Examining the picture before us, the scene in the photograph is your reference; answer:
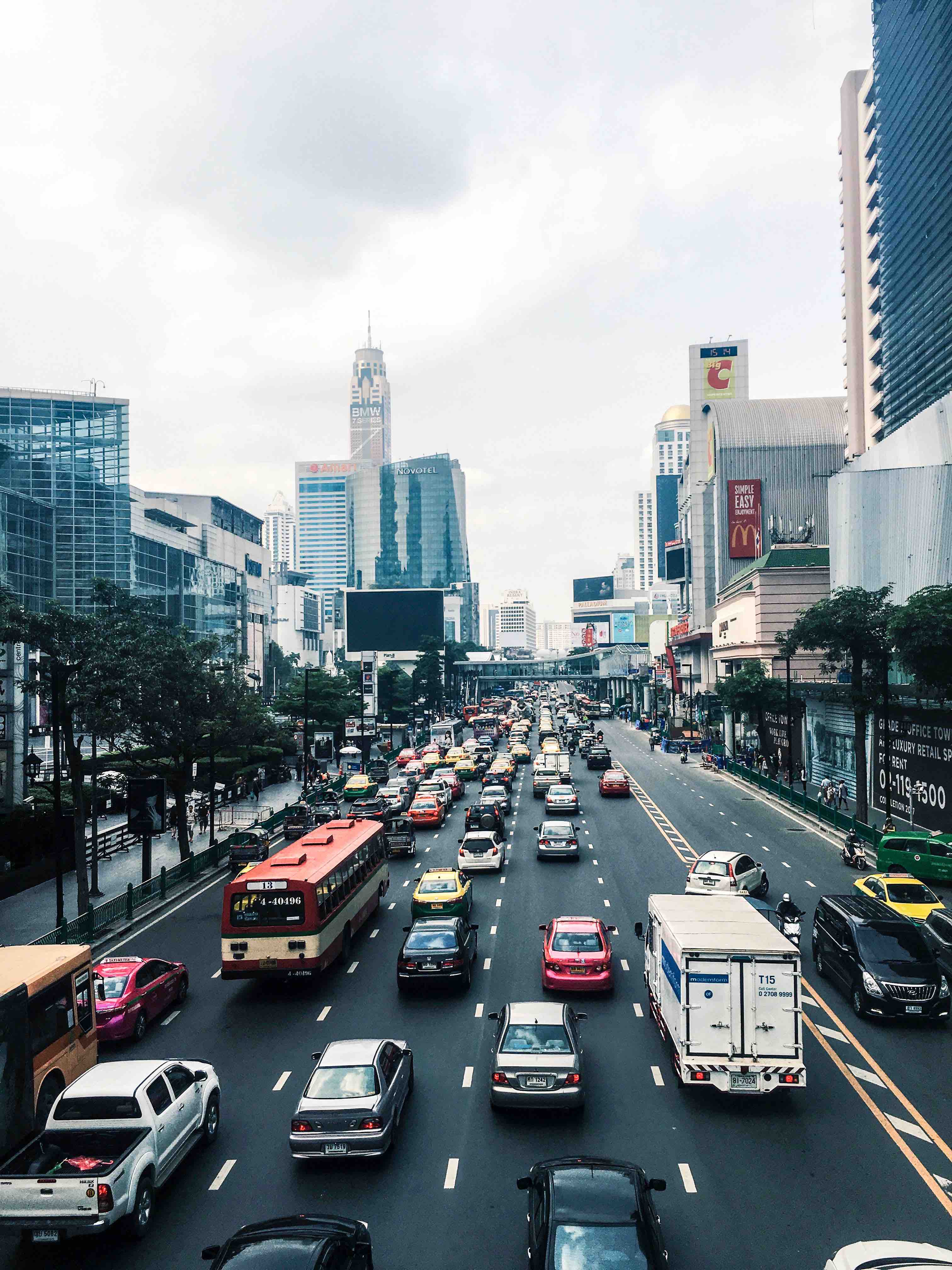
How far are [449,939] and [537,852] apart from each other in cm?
1526

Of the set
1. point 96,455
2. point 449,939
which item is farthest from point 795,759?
point 96,455

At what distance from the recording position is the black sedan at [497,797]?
44250mm

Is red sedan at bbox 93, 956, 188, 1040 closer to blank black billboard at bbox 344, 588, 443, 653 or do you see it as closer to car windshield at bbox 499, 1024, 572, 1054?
car windshield at bbox 499, 1024, 572, 1054

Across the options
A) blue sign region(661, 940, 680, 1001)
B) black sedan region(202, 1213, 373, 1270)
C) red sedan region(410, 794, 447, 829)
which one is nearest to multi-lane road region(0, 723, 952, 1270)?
black sedan region(202, 1213, 373, 1270)

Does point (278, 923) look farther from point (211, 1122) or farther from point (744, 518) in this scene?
point (744, 518)

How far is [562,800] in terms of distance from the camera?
4600 cm

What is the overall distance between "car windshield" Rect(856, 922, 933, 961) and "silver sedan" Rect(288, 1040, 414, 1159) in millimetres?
10011

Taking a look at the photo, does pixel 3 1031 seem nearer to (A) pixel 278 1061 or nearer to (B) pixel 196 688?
(A) pixel 278 1061

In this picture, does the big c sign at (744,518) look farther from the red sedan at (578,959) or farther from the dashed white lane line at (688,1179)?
the dashed white lane line at (688,1179)

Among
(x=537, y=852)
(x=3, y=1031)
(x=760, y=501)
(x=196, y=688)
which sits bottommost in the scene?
(x=537, y=852)

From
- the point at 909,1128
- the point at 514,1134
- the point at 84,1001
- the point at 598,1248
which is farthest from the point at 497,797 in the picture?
the point at 598,1248

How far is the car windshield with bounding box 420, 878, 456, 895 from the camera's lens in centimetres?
2480

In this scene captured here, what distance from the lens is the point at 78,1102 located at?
11656 mm

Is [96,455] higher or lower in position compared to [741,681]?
higher
